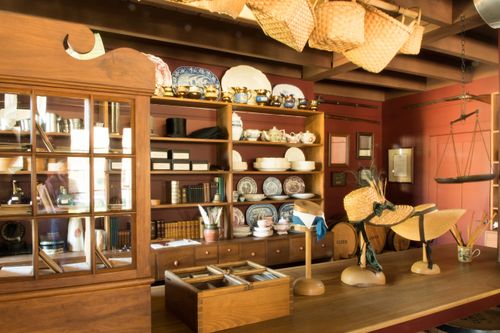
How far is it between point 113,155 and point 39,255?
13.7 inches

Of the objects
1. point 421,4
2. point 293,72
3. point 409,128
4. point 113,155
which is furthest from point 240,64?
point 113,155

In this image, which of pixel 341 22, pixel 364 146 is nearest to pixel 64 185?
pixel 341 22

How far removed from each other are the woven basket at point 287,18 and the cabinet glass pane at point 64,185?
708 millimetres

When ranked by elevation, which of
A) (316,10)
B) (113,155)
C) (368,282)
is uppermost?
(316,10)

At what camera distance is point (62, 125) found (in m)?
1.10

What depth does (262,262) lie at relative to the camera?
382 centimetres

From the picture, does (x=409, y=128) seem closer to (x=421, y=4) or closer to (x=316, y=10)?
(x=421, y=4)

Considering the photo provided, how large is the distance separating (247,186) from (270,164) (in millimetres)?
375

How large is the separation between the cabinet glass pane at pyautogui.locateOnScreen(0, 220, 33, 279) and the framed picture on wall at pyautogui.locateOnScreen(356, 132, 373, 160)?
5.26 m

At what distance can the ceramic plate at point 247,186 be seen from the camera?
4.26 metres

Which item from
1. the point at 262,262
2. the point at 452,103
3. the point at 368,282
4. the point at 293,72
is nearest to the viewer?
the point at 368,282

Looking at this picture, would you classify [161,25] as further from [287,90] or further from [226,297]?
[226,297]

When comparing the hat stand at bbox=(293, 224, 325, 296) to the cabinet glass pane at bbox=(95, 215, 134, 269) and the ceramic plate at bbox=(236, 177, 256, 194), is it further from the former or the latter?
the ceramic plate at bbox=(236, 177, 256, 194)

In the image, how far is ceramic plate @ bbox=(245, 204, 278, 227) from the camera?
4.27 m
